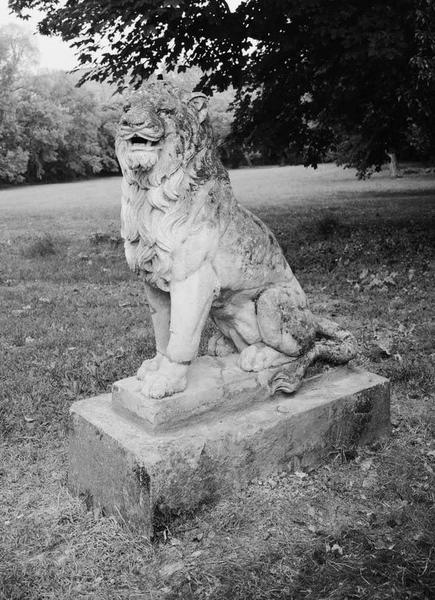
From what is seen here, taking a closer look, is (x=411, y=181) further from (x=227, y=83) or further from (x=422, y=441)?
(x=422, y=441)

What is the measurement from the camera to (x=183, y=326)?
3.74m

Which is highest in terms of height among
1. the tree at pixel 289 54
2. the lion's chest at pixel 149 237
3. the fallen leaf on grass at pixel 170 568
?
the tree at pixel 289 54

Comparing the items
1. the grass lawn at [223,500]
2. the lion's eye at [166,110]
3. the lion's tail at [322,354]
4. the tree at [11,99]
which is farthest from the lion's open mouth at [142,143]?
the tree at [11,99]

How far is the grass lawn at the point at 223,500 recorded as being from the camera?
10.6 ft

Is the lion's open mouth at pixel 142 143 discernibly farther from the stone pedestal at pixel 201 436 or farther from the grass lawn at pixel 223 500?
→ the grass lawn at pixel 223 500

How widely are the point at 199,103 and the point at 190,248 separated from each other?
2.59ft

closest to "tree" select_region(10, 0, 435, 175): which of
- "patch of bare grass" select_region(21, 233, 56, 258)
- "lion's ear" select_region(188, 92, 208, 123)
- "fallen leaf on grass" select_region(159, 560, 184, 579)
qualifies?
"patch of bare grass" select_region(21, 233, 56, 258)

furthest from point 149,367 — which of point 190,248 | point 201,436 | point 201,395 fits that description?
point 190,248

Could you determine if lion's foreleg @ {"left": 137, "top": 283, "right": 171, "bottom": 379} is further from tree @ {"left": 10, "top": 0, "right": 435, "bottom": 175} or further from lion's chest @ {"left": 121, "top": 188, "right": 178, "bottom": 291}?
tree @ {"left": 10, "top": 0, "right": 435, "bottom": 175}

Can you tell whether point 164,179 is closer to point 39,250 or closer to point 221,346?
point 221,346

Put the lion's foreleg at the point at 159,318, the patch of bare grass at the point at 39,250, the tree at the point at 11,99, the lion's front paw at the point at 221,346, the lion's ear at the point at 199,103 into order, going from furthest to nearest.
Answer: the tree at the point at 11,99 → the patch of bare grass at the point at 39,250 → the lion's front paw at the point at 221,346 → the lion's foreleg at the point at 159,318 → the lion's ear at the point at 199,103

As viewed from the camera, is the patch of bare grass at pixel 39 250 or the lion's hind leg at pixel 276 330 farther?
the patch of bare grass at pixel 39 250

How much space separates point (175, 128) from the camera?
11.7ft

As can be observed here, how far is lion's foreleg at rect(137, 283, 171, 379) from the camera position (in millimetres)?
3986
